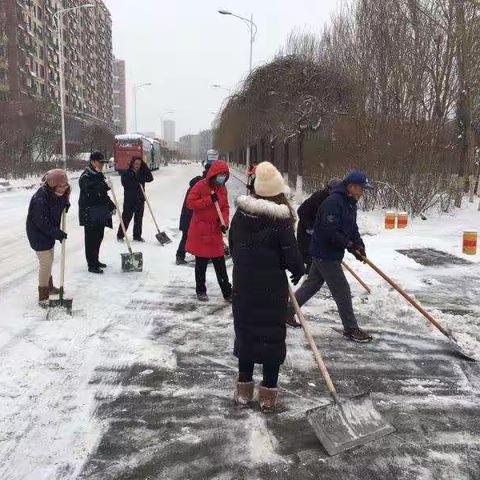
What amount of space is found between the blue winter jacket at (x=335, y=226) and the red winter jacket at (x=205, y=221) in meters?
1.38

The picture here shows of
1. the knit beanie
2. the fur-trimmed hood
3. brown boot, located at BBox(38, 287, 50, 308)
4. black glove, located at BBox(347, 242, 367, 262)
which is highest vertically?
the knit beanie

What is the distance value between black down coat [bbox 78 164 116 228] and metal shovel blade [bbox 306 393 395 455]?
16.2 ft

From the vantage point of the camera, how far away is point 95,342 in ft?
15.2

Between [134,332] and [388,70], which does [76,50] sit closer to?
[388,70]

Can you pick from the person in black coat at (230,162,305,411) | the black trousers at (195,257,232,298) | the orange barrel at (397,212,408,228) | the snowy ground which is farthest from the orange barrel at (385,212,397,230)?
the person in black coat at (230,162,305,411)

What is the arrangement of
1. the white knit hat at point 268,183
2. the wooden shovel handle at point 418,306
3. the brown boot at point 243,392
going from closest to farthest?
the white knit hat at point 268,183 < the brown boot at point 243,392 < the wooden shovel handle at point 418,306

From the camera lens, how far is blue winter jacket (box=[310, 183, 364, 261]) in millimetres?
4484

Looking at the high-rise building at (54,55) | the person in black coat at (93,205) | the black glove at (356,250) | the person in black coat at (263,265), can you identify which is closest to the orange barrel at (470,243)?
the black glove at (356,250)

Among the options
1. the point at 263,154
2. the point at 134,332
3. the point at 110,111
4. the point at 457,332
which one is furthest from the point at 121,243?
the point at 110,111

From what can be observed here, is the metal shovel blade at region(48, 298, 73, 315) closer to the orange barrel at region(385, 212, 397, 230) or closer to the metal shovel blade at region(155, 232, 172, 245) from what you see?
the metal shovel blade at region(155, 232, 172, 245)

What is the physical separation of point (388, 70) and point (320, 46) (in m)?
10.3

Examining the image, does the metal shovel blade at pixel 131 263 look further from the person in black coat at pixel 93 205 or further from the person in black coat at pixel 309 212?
the person in black coat at pixel 309 212

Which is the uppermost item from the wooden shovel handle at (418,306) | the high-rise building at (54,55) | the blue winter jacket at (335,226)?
the high-rise building at (54,55)

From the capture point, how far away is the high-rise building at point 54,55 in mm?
49156
